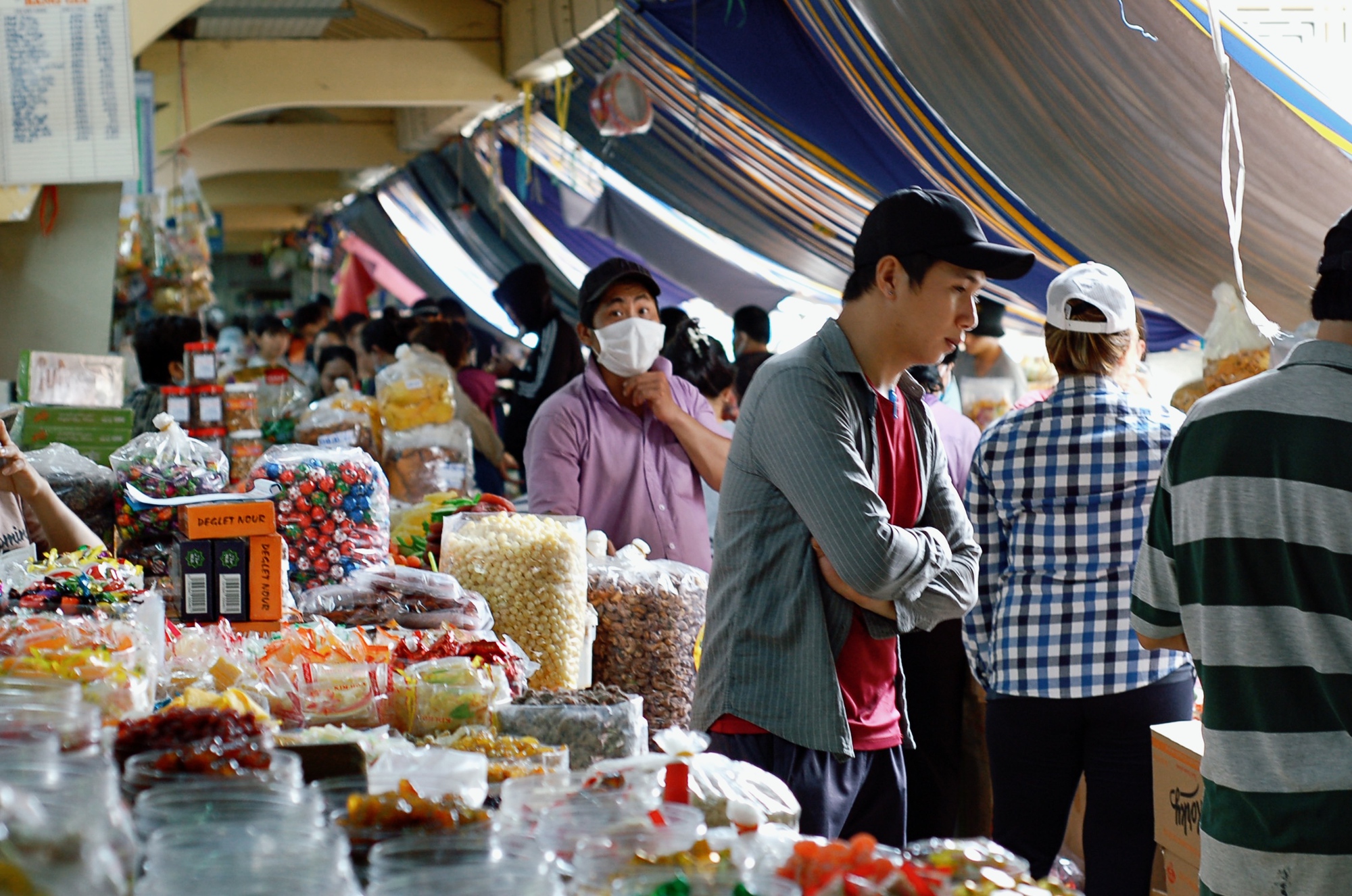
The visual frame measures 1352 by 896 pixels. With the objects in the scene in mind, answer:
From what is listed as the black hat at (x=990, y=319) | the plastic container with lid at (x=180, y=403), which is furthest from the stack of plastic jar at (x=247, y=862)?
the black hat at (x=990, y=319)

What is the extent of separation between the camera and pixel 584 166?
8461mm

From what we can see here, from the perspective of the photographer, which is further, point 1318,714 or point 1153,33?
point 1153,33

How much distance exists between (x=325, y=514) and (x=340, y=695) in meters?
0.85

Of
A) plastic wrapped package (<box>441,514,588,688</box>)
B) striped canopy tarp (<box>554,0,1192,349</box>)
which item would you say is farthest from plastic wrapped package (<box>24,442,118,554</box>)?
striped canopy tarp (<box>554,0,1192,349</box>)

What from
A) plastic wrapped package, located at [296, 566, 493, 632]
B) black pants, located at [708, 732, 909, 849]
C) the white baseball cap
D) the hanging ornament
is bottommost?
black pants, located at [708, 732, 909, 849]

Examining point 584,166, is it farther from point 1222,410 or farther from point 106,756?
point 106,756

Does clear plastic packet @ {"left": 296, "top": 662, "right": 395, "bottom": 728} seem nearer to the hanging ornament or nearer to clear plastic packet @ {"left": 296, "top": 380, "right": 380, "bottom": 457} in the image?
clear plastic packet @ {"left": 296, "top": 380, "right": 380, "bottom": 457}

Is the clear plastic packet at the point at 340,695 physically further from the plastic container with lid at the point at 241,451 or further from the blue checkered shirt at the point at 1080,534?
the plastic container with lid at the point at 241,451

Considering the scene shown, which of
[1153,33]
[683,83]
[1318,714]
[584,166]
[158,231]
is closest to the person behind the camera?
[1318,714]

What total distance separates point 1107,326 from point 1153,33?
36.0 inches

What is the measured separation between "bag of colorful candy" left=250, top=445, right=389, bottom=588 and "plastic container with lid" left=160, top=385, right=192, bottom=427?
169 cm

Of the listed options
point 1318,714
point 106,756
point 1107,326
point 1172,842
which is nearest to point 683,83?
point 1107,326

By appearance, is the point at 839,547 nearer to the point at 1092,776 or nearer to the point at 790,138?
the point at 1092,776

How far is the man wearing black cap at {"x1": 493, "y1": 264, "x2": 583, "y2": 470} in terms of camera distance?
514cm
